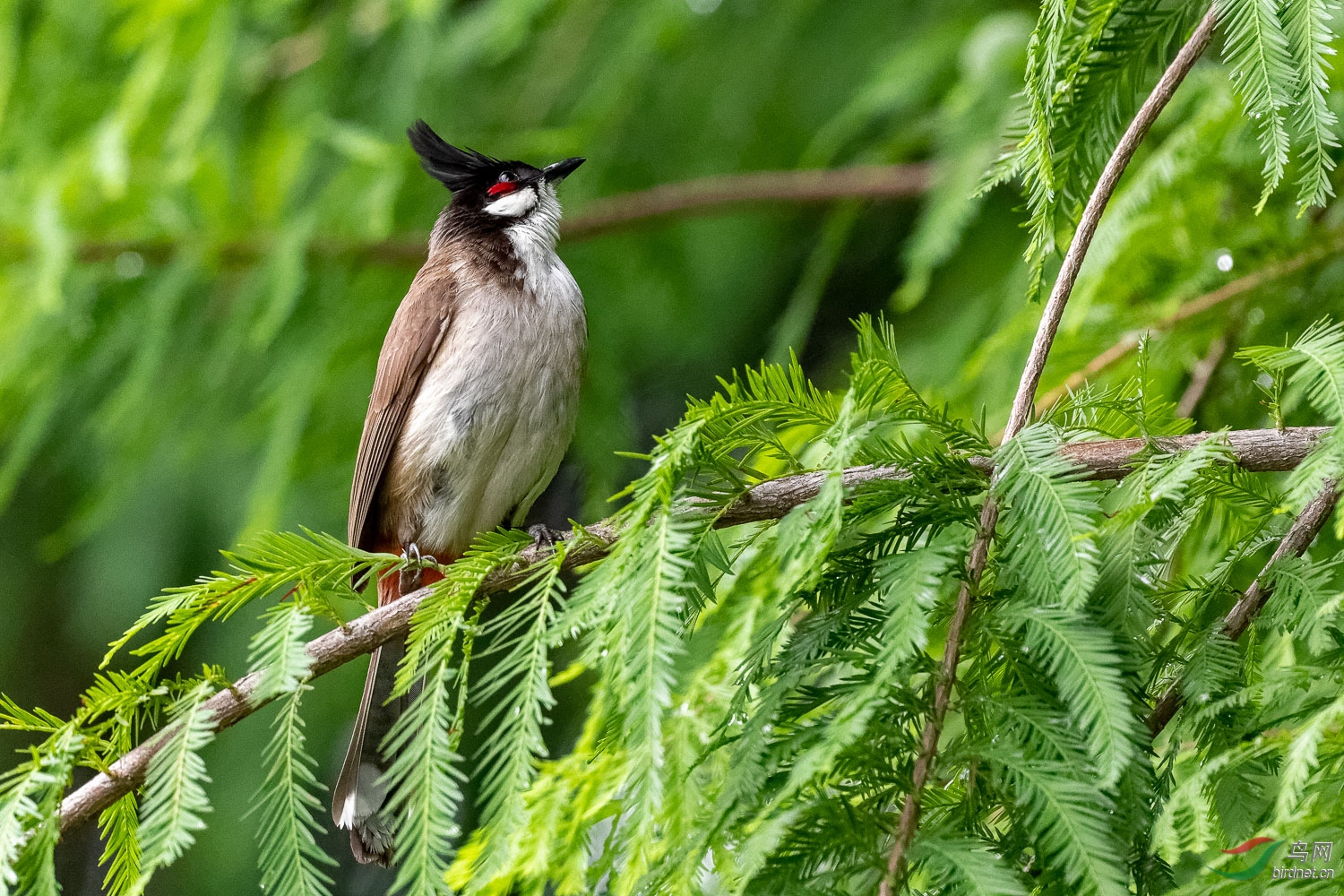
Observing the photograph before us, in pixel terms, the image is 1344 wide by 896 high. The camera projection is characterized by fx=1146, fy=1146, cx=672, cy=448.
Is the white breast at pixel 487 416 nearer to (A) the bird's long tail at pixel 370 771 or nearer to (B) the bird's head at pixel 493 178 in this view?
(A) the bird's long tail at pixel 370 771

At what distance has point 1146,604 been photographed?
1.48 meters

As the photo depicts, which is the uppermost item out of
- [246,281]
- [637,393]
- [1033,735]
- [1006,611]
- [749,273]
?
[749,273]

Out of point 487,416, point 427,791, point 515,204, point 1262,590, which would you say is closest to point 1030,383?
point 1262,590

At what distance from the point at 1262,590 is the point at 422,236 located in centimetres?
335

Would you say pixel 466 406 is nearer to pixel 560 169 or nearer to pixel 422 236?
pixel 560 169

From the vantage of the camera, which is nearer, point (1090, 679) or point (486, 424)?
point (1090, 679)

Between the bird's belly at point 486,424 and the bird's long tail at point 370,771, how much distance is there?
0.82 feet

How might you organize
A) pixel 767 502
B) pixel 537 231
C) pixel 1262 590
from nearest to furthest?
pixel 1262 590, pixel 767 502, pixel 537 231

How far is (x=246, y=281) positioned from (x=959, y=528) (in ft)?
11.1

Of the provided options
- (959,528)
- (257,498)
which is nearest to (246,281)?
(257,498)

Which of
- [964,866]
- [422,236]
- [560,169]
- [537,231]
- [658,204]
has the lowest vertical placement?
[964,866]

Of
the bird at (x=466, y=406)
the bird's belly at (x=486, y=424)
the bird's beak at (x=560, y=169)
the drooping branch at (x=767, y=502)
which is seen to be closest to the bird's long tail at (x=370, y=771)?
the bird at (x=466, y=406)

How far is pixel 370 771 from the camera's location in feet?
8.43

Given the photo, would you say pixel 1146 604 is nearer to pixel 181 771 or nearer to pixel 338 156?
pixel 181 771
